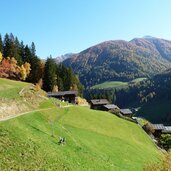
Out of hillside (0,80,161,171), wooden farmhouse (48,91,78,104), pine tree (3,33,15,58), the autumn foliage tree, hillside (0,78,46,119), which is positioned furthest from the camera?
pine tree (3,33,15,58)

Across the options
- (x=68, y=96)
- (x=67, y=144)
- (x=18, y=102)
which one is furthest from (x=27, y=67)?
(x=67, y=144)

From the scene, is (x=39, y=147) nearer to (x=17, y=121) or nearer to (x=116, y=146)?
(x=17, y=121)

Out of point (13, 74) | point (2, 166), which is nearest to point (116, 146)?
point (2, 166)

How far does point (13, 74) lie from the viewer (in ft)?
429

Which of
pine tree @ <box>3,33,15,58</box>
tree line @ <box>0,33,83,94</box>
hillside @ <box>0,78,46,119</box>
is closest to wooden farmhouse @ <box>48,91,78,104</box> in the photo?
tree line @ <box>0,33,83,94</box>

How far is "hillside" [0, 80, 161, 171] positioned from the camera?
39.1 meters

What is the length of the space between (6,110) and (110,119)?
38.9 meters

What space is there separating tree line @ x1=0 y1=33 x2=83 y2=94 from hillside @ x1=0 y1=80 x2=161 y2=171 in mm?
49279

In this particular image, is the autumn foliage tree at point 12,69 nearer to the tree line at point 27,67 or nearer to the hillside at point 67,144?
the tree line at point 27,67

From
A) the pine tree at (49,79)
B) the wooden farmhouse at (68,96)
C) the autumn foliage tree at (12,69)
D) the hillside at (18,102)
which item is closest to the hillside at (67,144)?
the hillside at (18,102)

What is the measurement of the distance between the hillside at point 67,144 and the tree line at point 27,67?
1940 inches

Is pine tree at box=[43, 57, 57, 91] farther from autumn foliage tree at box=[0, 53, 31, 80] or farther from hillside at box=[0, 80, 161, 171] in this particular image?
hillside at box=[0, 80, 161, 171]

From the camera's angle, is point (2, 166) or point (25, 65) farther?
point (25, 65)

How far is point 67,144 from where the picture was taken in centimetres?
5025
